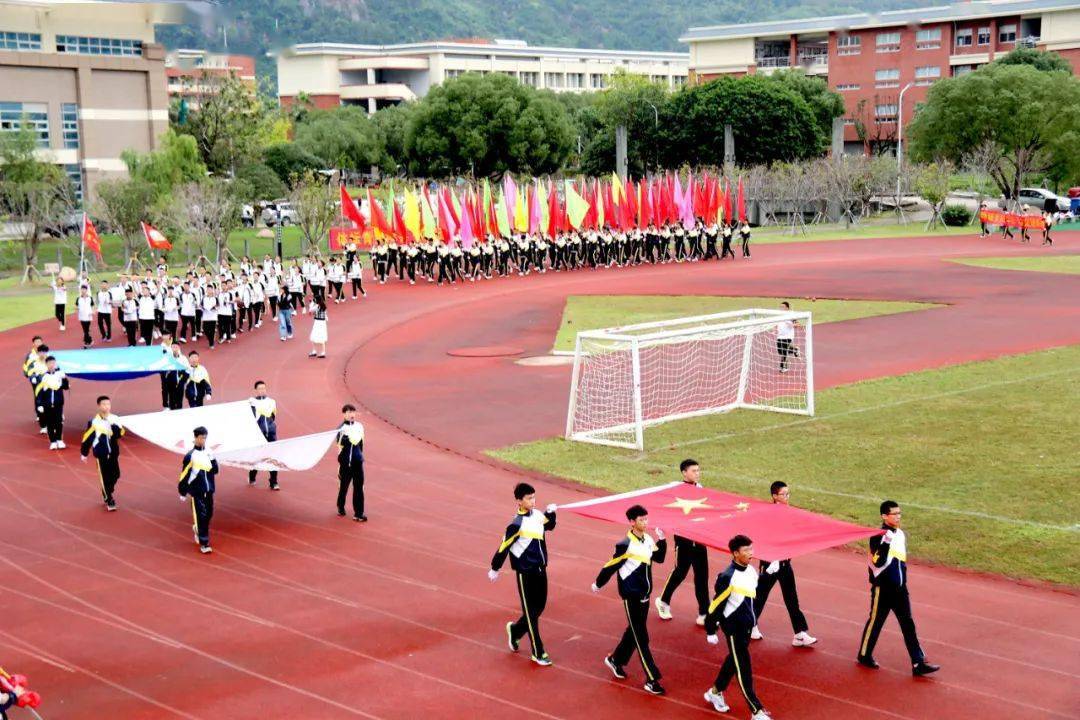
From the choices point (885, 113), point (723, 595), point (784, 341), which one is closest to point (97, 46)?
point (784, 341)

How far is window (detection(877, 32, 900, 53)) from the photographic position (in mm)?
88500

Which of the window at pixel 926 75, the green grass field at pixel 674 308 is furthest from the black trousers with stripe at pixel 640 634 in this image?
the window at pixel 926 75

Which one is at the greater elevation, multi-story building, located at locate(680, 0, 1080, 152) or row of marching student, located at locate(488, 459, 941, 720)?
multi-story building, located at locate(680, 0, 1080, 152)

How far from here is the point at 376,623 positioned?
11625 millimetres

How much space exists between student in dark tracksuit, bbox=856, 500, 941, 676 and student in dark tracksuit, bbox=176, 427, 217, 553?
7.48 meters

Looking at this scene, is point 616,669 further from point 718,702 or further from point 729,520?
point 729,520

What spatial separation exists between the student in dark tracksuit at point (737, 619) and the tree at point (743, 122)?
6097 centimetres

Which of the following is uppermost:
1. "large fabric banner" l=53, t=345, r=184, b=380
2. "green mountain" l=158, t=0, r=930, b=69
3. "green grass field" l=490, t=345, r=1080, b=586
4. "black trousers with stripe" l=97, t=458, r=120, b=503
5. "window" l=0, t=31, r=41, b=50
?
"green mountain" l=158, t=0, r=930, b=69

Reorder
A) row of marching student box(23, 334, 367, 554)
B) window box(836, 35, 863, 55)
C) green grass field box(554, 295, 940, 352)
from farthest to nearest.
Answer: window box(836, 35, 863, 55), green grass field box(554, 295, 940, 352), row of marching student box(23, 334, 367, 554)

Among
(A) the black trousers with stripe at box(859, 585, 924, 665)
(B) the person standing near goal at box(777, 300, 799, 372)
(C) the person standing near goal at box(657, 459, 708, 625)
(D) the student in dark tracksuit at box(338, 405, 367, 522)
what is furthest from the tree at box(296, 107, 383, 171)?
(A) the black trousers with stripe at box(859, 585, 924, 665)

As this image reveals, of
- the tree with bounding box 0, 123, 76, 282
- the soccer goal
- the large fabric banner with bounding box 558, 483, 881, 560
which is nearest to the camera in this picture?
the large fabric banner with bounding box 558, 483, 881, 560

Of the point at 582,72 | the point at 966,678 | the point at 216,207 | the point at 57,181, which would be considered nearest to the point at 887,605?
the point at 966,678

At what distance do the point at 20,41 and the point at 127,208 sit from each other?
1914cm

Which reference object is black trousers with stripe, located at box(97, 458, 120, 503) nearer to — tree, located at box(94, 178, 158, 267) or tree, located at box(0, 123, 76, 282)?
tree, located at box(0, 123, 76, 282)
